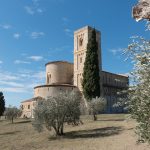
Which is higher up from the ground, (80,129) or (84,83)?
(84,83)

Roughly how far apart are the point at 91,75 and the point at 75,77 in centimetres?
1757

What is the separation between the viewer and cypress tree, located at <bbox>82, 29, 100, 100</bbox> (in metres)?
59.6

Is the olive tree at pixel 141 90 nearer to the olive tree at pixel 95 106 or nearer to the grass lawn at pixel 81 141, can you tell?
the grass lawn at pixel 81 141

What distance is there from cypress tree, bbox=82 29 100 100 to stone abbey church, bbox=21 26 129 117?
43.0ft

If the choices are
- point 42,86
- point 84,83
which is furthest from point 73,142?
point 42,86

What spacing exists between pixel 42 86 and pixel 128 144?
1919 inches

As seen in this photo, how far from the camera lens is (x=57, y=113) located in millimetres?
36344

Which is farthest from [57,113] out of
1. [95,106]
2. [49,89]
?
[49,89]

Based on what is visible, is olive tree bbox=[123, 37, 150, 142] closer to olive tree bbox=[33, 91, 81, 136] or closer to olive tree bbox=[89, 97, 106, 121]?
olive tree bbox=[33, 91, 81, 136]

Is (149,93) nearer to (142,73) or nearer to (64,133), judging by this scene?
(142,73)

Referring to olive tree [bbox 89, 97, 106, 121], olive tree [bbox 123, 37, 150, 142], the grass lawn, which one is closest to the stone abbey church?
olive tree [bbox 89, 97, 106, 121]

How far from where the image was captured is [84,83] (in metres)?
61.3

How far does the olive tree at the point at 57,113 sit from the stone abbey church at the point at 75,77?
33.8 m

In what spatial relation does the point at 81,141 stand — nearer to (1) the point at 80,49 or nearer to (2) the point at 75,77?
(2) the point at 75,77
